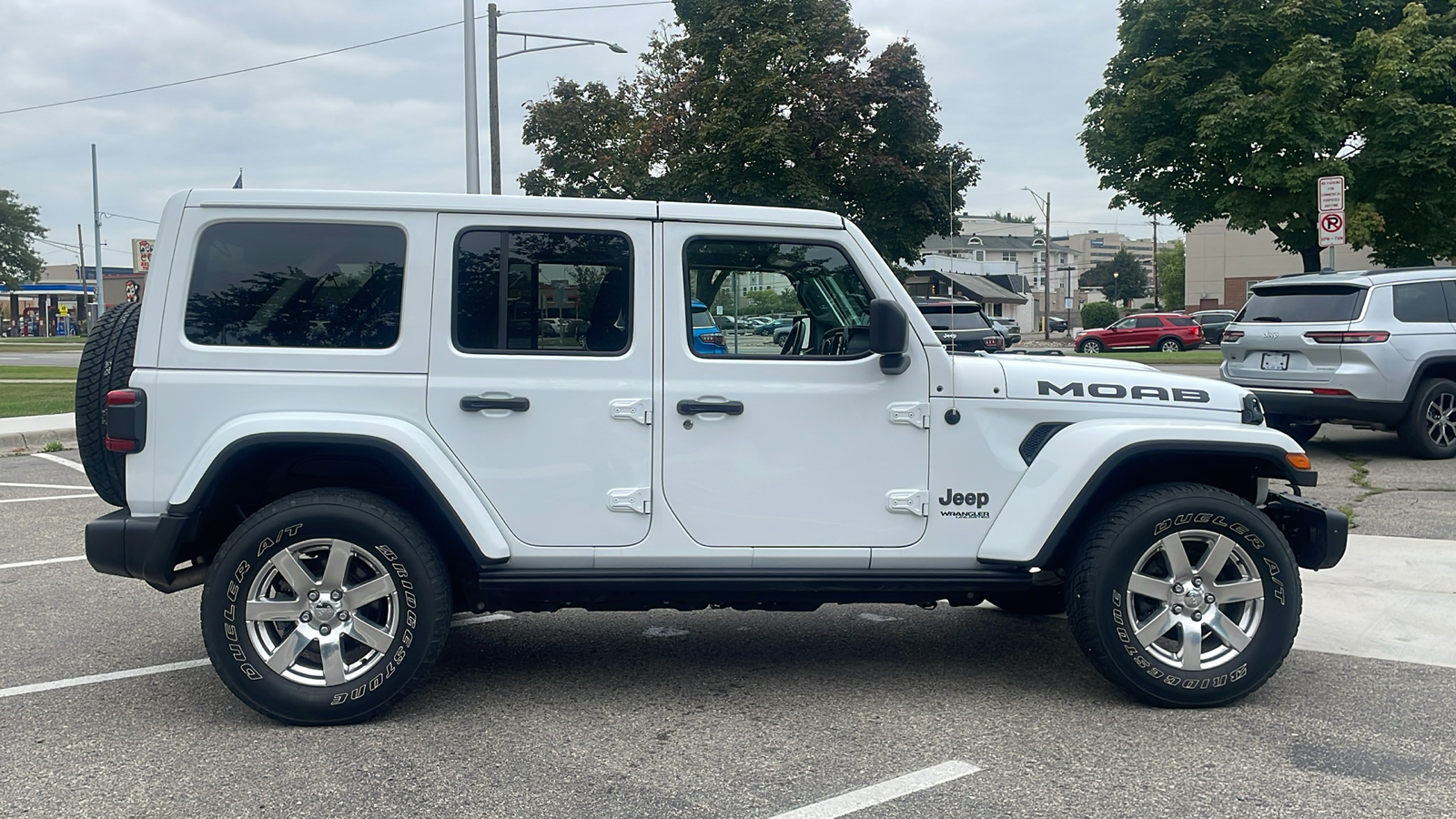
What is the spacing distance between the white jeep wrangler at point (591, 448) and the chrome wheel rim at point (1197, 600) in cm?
1

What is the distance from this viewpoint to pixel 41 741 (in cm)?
404

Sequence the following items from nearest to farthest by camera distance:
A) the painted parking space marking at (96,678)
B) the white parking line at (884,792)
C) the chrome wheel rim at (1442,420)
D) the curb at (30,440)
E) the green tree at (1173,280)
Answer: the white parking line at (884,792)
the painted parking space marking at (96,678)
the chrome wheel rim at (1442,420)
the curb at (30,440)
the green tree at (1173,280)

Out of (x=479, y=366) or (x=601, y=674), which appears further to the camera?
(x=601, y=674)

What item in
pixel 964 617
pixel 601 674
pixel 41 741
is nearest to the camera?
pixel 41 741

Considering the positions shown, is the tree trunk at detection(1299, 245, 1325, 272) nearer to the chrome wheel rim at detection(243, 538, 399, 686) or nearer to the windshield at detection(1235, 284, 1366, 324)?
the windshield at detection(1235, 284, 1366, 324)

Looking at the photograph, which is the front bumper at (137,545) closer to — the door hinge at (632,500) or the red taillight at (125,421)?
the red taillight at (125,421)

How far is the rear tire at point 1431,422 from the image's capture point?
33.4ft

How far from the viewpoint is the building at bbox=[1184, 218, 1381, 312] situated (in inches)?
2475

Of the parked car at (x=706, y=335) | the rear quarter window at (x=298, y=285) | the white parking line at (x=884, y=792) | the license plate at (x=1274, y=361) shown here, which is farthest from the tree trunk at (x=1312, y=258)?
the rear quarter window at (x=298, y=285)

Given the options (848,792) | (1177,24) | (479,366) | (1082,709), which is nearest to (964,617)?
(1082,709)

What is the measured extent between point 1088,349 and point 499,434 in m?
36.8

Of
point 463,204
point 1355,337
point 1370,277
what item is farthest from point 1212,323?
point 463,204

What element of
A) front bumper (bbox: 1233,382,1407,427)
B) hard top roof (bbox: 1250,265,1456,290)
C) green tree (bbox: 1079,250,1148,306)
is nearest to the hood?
front bumper (bbox: 1233,382,1407,427)

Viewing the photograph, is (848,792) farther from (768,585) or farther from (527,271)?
(527,271)
